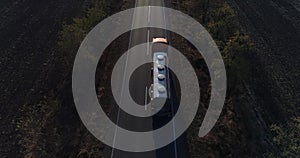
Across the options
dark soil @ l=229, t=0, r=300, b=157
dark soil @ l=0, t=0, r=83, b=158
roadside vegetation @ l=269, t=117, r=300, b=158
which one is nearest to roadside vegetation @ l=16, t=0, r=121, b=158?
dark soil @ l=0, t=0, r=83, b=158

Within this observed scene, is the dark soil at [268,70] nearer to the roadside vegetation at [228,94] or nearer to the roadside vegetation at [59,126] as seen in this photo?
the roadside vegetation at [228,94]

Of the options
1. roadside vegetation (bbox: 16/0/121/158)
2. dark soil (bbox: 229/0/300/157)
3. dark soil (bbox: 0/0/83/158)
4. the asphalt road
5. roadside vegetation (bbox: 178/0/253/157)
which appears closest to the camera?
the asphalt road

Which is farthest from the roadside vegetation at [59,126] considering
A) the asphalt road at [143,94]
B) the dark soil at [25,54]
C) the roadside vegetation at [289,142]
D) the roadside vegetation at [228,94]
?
the roadside vegetation at [289,142]

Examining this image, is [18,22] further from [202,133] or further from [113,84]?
[202,133]

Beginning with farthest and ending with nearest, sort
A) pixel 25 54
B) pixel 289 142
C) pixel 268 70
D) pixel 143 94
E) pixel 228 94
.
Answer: pixel 25 54, pixel 268 70, pixel 228 94, pixel 143 94, pixel 289 142

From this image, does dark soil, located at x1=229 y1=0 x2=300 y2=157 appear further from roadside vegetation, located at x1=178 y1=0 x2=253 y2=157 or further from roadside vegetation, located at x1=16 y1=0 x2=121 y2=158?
roadside vegetation, located at x1=16 y1=0 x2=121 y2=158

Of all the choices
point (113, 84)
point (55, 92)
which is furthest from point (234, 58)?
point (55, 92)

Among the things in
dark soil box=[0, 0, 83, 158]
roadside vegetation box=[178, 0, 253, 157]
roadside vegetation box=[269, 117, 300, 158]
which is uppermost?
dark soil box=[0, 0, 83, 158]

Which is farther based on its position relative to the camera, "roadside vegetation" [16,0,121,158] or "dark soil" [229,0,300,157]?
"dark soil" [229,0,300,157]

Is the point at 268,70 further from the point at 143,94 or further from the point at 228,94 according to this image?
the point at 143,94

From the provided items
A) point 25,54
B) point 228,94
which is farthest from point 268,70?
point 25,54
